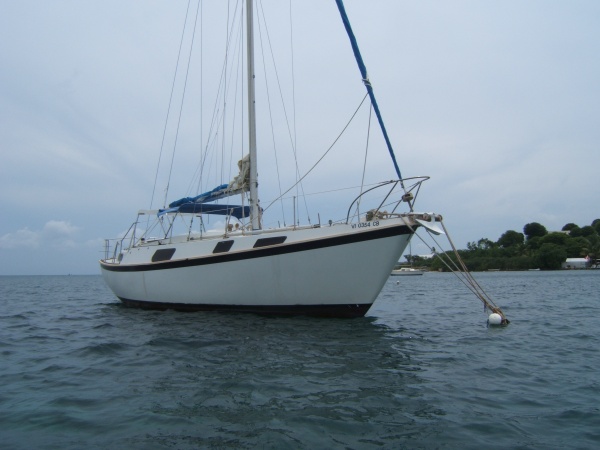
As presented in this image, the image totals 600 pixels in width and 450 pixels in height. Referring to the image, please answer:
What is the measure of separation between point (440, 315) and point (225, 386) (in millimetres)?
9360

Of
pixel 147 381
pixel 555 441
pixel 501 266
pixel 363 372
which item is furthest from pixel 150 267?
pixel 501 266

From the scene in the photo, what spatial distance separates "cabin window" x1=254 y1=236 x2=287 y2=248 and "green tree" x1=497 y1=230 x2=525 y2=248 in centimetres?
9901

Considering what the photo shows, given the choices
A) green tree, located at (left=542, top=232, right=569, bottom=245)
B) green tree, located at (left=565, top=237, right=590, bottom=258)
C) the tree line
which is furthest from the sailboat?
green tree, located at (left=542, top=232, right=569, bottom=245)

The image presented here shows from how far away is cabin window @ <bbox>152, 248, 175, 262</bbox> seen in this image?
Answer: 45.4 feet

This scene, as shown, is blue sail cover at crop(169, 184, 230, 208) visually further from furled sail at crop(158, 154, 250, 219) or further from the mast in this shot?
the mast

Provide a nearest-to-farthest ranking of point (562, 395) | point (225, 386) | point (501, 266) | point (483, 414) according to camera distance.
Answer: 1. point (483, 414)
2. point (562, 395)
3. point (225, 386)
4. point (501, 266)

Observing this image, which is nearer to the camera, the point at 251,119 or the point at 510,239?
the point at 251,119

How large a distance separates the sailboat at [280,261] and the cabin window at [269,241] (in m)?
0.03

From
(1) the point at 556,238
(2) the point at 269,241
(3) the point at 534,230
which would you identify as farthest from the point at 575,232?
(2) the point at 269,241

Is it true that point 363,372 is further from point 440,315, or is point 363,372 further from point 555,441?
point 440,315

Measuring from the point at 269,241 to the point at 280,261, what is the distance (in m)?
0.67

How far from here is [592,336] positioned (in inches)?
366

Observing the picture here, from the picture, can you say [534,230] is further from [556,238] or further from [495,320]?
[495,320]

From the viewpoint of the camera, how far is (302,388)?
18.3ft
